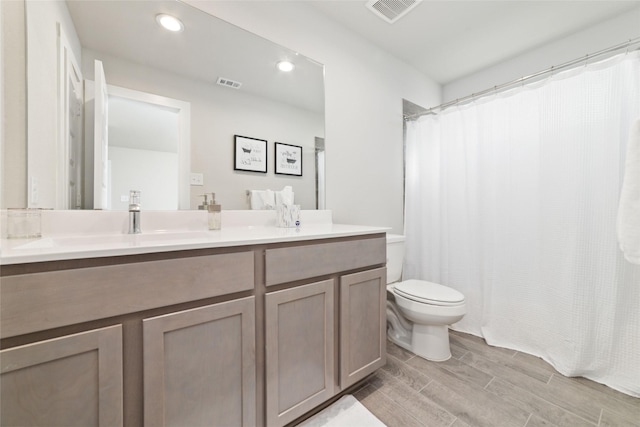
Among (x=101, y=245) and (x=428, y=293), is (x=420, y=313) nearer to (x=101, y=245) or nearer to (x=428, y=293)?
(x=428, y=293)

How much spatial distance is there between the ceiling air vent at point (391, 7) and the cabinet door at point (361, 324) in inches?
69.3

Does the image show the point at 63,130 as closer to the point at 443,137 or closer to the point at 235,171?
the point at 235,171

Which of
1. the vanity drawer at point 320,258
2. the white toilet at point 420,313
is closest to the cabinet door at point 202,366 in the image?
the vanity drawer at point 320,258

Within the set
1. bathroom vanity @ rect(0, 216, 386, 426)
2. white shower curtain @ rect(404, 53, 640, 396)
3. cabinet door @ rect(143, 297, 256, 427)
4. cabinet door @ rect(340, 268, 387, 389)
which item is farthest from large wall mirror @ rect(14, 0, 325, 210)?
white shower curtain @ rect(404, 53, 640, 396)

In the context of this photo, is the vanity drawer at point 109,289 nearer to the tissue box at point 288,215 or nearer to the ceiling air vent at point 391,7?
the tissue box at point 288,215

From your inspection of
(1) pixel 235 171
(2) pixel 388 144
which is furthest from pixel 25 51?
(2) pixel 388 144

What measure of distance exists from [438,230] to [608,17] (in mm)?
1906

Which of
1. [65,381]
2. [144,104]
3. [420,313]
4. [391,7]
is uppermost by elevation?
[391,7]

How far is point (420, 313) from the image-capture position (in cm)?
164

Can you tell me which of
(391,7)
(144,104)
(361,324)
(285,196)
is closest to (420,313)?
(361,324)

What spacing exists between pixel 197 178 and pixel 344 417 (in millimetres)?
1393

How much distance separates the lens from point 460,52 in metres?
2.25

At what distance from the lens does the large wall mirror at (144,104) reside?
3.23 feet

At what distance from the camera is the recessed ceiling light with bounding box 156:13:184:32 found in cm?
125
